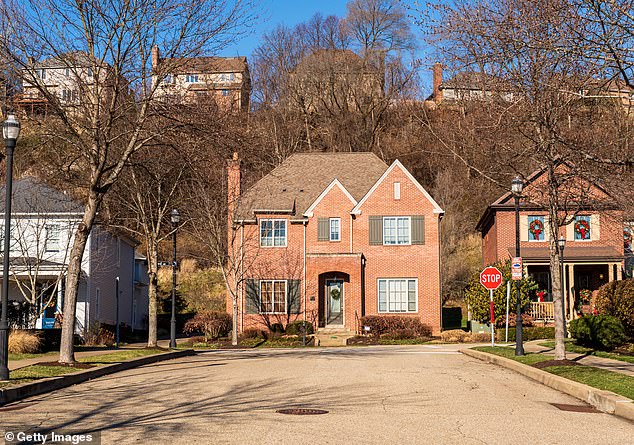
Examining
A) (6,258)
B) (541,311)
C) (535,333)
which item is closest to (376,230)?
(541,311)

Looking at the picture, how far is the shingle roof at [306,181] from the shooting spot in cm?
4222

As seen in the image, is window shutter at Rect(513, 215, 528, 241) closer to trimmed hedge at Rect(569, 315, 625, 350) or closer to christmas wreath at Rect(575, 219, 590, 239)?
christmas wreath at Rect(575, 219, 590, 239)

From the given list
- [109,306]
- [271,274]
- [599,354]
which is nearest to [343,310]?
[271,274]

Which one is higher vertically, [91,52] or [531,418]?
[91,52]

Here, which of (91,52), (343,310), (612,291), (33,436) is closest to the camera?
(33,436)

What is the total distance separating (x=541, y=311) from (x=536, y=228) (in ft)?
15.7

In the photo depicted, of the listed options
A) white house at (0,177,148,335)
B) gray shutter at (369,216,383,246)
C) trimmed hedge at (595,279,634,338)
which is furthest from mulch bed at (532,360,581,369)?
gray shutter at (369,216,383,246)

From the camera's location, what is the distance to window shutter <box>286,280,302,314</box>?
41188 mm

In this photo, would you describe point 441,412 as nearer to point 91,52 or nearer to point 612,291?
point 91,52

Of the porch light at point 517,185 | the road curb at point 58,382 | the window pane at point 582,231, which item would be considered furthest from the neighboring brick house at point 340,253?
the road curb at point 58,382

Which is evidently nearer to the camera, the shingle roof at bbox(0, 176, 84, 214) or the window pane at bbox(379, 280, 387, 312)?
the shingle roof at bbox(0, 176, 84, 214)

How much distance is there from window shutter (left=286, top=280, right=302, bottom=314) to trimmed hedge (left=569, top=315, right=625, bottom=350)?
18.0 metres

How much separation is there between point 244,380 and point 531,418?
6.72 m

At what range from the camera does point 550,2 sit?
45.4 feet
